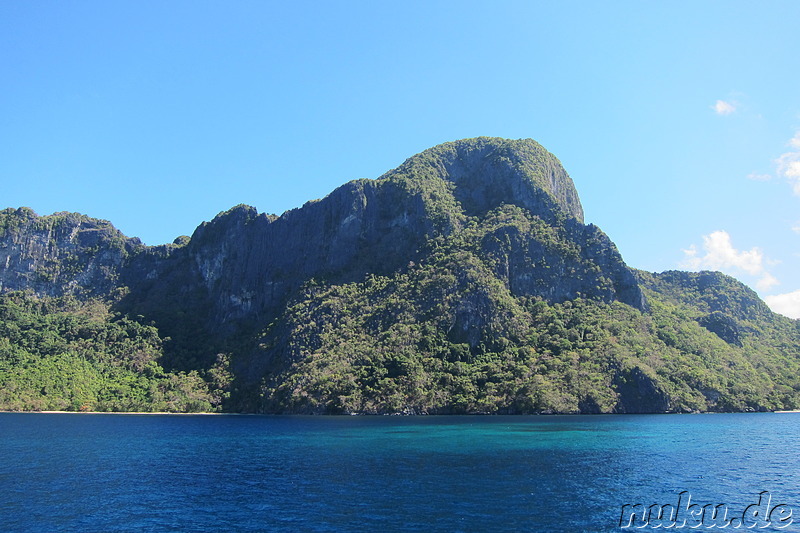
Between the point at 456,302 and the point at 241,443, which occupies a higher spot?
the point at 456,302

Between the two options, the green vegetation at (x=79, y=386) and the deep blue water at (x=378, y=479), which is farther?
the green vegetation at (x=79, y=386)

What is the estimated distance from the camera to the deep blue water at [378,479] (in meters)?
40.9

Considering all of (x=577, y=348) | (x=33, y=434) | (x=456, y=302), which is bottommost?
(x=33, y=434)

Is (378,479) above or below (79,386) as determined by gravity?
above

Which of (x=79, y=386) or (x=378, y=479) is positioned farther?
(x=79, y=386)

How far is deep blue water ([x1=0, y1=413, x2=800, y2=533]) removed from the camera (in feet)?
134

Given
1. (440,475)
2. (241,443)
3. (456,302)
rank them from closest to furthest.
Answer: (440,475) < (241,443) < (456,302)

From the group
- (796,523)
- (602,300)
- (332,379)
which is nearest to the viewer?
(796,523)

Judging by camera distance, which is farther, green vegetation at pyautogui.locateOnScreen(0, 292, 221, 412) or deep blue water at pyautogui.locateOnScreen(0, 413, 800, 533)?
green vegetation at pyautogui.locateOnScreen(0, 292, 221, 412)

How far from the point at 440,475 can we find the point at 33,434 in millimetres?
78863

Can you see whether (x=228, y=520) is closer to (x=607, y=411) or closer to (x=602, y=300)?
(x=607, y=411)

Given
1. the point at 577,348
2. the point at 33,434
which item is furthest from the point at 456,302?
the point at 33,434

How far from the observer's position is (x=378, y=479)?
5488 centimetres

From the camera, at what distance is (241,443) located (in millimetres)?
88750
